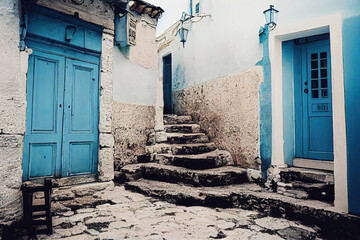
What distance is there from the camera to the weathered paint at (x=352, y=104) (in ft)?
9.37

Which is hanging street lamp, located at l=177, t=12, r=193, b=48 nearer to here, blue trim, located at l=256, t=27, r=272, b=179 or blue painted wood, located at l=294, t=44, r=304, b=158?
blue trim, located at l=256, t=27, r=272, b=179

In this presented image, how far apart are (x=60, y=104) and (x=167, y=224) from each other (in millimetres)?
2541

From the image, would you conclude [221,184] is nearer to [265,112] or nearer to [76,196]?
[265,112]

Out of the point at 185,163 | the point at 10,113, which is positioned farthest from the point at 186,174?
the point at 10,113

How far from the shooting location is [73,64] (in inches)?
160

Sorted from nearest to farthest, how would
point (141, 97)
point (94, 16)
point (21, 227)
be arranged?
point (21, 227) → point (94, 16) → point (141, 97)

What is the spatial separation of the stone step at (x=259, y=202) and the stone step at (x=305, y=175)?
1.48ft

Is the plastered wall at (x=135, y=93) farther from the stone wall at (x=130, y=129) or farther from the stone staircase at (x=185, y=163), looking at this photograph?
the stone staircase at (x=185, y=163)

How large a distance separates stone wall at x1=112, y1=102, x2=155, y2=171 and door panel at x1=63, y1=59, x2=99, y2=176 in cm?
50

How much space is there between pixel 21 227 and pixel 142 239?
1.57 m

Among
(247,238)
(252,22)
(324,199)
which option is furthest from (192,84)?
(247,238)

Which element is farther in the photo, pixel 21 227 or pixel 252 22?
pixel 252 22

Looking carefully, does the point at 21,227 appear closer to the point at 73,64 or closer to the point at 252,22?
Result: the point at 73,64

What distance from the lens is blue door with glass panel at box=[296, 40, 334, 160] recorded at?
4211 mm
